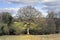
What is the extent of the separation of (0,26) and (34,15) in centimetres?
957

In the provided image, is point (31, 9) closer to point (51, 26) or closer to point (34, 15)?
point (34, 15)

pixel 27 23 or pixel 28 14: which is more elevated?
pixel 28 14

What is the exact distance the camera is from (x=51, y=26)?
45.4 metres

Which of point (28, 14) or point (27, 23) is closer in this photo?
point (28, 14)

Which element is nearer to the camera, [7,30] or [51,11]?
[7,30]

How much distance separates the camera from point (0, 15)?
43.4m

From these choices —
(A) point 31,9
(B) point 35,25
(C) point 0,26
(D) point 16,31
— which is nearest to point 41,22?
(B) point 35,25

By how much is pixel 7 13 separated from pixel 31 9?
22.1 feet

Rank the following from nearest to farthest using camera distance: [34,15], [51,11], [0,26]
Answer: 1. [0,26]
2. [34,15]
3. [51,11]

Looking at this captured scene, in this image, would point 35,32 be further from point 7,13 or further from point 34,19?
point 7,13

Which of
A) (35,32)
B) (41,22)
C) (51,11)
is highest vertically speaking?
(51,11)

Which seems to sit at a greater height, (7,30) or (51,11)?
(51,11)

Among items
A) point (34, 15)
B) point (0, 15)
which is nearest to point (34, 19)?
point (34, 15)

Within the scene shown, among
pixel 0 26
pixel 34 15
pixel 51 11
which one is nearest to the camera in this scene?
pixel 0 26
